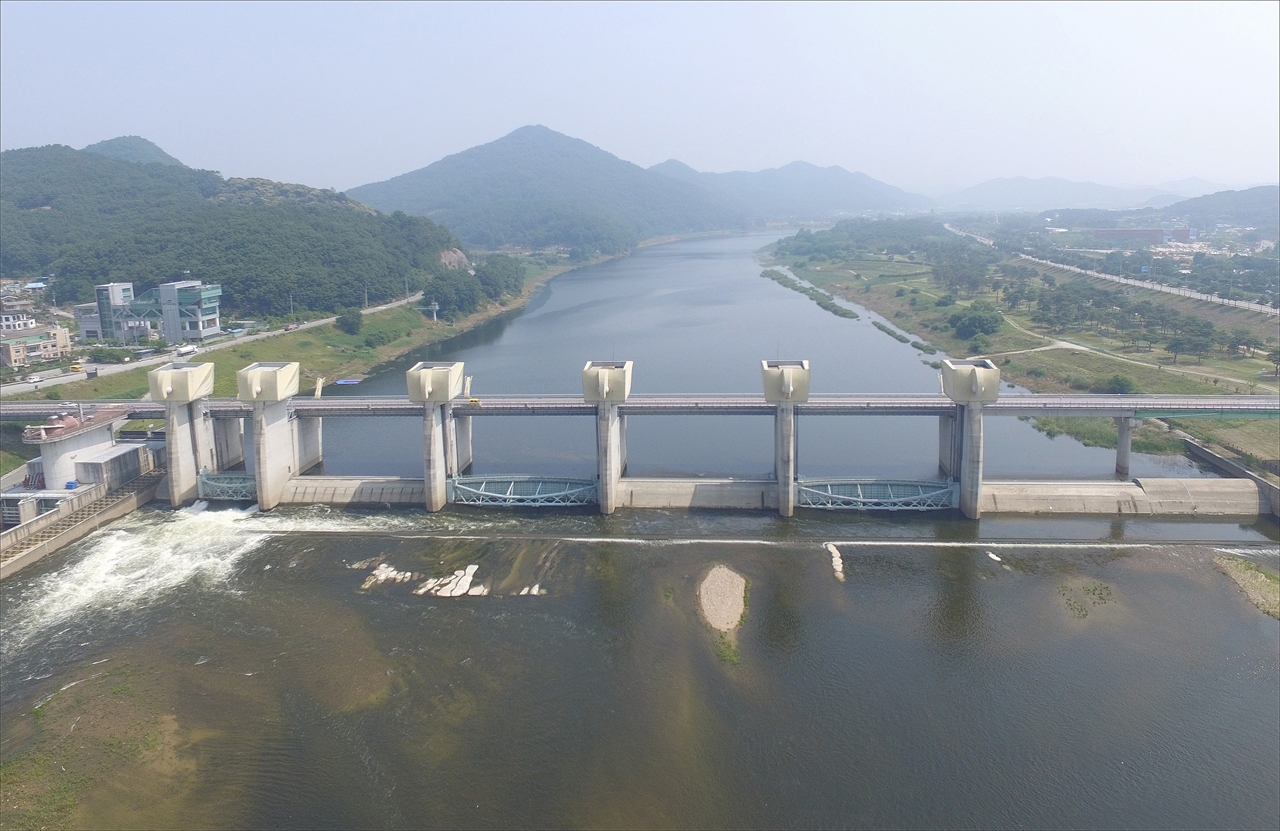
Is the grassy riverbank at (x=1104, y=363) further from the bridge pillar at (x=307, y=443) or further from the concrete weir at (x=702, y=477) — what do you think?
the bridge pillar at (x=307, y=443)

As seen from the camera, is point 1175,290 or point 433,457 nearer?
point 433,457

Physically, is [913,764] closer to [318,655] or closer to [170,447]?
[318,655]

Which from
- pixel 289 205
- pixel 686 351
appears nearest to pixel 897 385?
pixel 686 351

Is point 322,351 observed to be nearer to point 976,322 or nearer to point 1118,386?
point 976,322

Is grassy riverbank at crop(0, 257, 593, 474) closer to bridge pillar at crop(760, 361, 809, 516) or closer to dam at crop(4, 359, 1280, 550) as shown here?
dam at crop(4, 359, 1280, 550)

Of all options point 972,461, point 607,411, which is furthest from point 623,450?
point 972,461

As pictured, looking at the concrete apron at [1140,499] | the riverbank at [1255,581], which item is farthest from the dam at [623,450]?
the riverbank at [1255,581]

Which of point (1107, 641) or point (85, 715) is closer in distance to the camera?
point (85, 715)

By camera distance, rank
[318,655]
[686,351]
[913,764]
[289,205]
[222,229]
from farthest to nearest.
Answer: [289,205], [222,229], [686,351], [318,655], [913,764]
